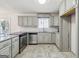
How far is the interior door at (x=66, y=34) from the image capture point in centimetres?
625

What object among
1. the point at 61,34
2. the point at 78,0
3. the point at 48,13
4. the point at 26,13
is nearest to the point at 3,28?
the point at 26,13

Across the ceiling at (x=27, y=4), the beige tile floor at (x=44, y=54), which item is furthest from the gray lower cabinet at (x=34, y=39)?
the beige tile floor at (x=44, y=54)

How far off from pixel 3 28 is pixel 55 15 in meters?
4.22

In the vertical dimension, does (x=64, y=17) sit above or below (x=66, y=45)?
above

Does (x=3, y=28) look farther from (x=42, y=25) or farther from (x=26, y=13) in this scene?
(x=42, y=25)

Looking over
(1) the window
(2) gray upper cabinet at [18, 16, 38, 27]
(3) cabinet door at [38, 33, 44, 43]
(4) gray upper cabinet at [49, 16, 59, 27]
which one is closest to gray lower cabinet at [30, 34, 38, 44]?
(3) cabinet door at [38, 33, 44, 43]

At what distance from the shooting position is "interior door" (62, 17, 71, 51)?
625cm

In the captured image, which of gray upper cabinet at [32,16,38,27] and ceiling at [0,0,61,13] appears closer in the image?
ceiling at [0,0,61,13]

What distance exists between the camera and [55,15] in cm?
948

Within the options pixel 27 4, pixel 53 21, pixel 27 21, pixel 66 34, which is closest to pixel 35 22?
pixel 27 21

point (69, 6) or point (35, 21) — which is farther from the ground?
point (69, 6)

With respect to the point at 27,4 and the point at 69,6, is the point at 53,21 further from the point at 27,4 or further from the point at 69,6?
the point at 69,6

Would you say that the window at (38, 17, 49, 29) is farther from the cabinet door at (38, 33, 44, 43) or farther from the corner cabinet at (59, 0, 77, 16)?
the corner cabinet at (59, 0, 77, 16)

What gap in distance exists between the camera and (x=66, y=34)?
6.29 m
